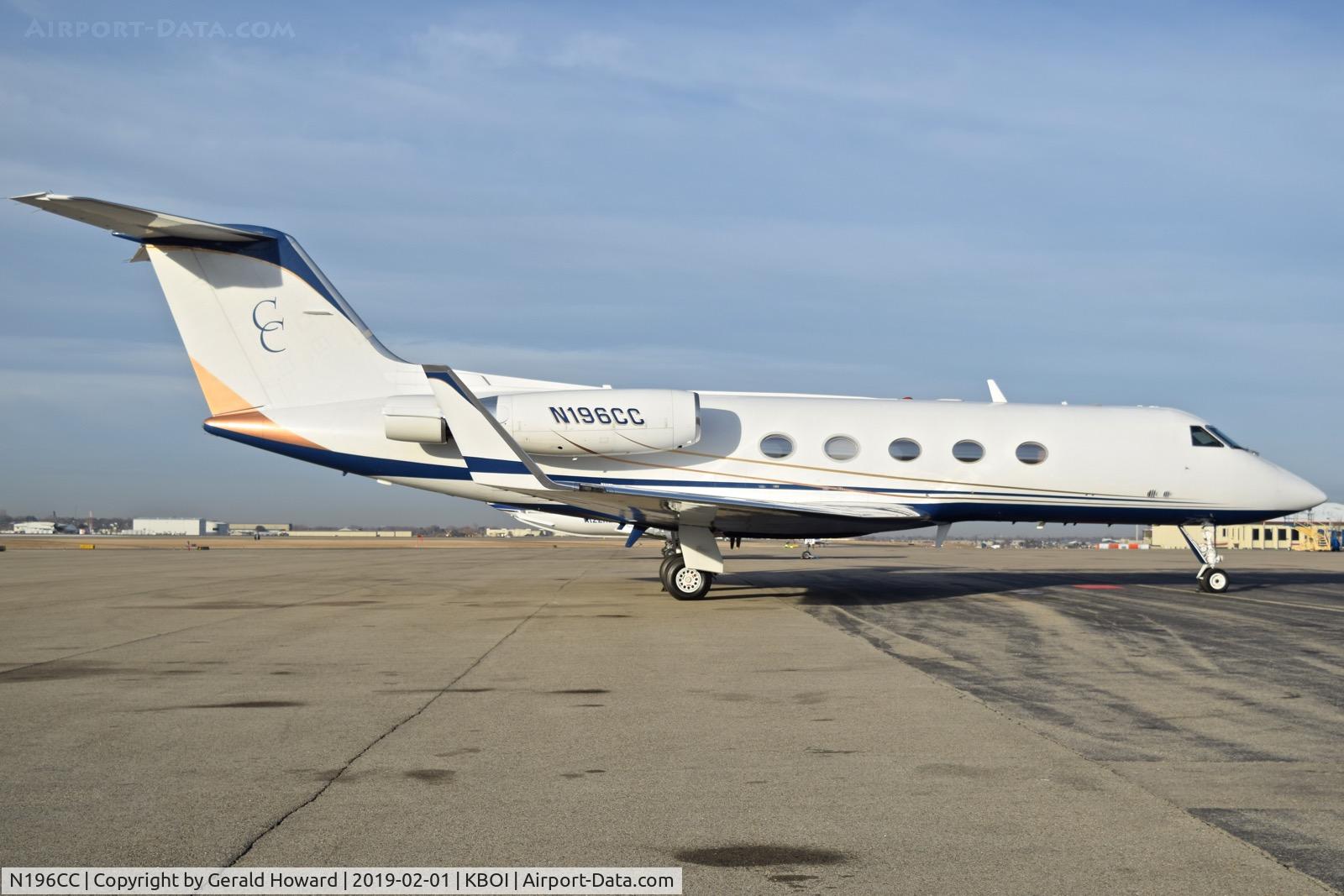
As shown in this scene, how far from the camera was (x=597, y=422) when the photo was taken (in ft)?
57.9

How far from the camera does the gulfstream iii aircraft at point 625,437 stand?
17.7 m

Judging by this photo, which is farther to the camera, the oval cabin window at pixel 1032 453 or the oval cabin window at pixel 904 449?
the oval cabin window at pixel 1032 453

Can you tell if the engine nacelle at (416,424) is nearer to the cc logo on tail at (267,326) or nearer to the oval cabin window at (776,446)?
the cc logo on tail at (267,326)

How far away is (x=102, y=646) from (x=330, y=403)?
23.9 feet

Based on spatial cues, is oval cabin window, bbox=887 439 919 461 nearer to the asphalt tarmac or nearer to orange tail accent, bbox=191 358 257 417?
the asphalt tarmac

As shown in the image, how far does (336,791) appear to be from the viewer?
5.44 meters

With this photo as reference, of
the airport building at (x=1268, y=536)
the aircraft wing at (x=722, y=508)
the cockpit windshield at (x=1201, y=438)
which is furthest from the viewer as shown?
the airport building at (x=1268, y=536)

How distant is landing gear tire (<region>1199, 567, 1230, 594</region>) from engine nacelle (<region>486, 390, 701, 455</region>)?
10.4 meters

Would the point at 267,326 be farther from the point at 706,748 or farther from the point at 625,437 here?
the point at 706,748

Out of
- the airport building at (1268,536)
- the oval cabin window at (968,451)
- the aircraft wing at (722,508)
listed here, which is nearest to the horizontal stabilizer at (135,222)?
the aircraft wing at (722,508)

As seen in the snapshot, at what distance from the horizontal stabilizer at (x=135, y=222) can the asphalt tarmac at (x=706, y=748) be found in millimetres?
5659

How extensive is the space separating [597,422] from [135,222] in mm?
7636

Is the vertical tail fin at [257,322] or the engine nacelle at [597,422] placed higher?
the vertical tail fin at [257,322]

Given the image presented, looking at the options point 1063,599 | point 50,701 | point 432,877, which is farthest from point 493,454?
point 432,877
